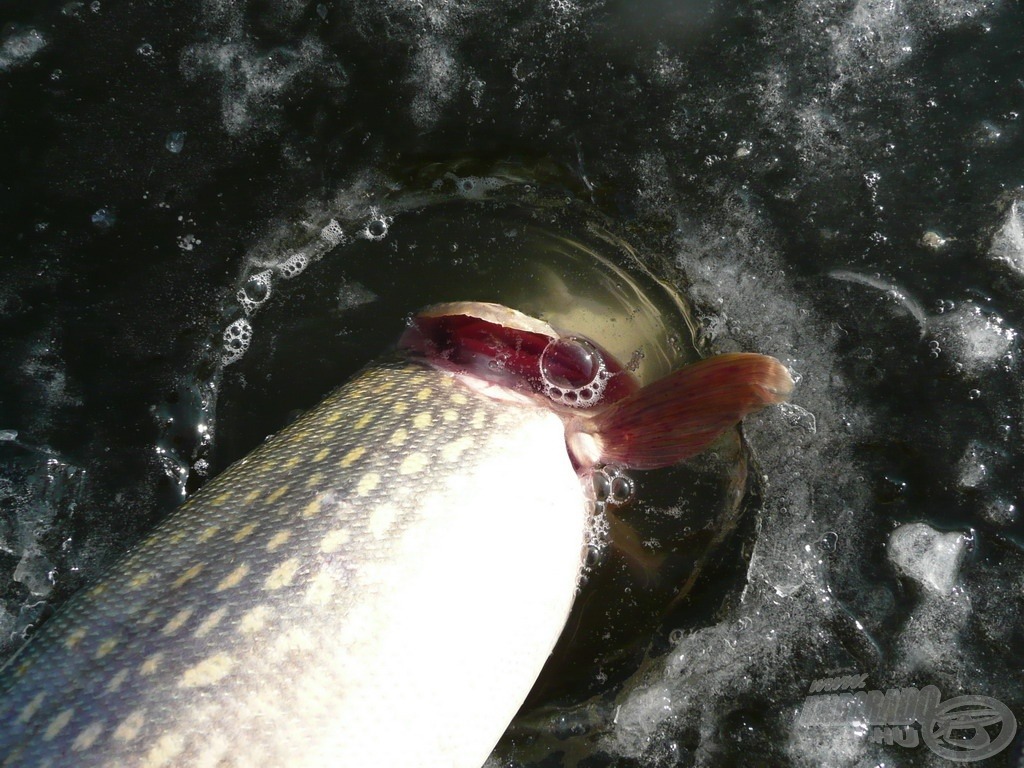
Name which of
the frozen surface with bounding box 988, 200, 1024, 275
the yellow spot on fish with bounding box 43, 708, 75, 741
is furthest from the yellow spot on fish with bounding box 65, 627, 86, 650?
the frozen surface with bounding box 988, 200, 1024, 275

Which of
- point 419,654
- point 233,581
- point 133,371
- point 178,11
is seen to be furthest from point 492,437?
point 178,11

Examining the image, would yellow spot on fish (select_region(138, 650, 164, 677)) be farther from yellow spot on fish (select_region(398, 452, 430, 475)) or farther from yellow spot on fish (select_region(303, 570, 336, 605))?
yellow spot on fish (select_region(398, 452, 430, 475))

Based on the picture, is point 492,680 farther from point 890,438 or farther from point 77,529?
point 77,529

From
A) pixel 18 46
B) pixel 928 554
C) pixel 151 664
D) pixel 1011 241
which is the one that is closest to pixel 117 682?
pixel 151 664

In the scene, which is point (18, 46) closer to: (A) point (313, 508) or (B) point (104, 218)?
(B) point (104, 218)

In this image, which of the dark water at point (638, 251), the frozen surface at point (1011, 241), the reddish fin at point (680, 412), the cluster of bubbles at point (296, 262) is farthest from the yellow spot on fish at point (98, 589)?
the frozen surface at point (1011, 241)

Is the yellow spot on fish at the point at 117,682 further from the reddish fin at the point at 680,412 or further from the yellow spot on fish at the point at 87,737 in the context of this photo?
the reddish fin at the point at 680,412
